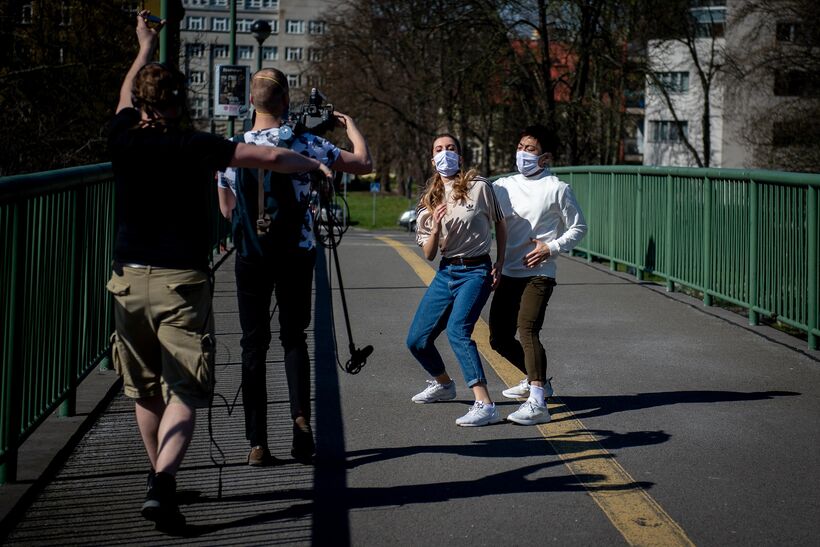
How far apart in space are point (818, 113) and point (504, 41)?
15.5 m

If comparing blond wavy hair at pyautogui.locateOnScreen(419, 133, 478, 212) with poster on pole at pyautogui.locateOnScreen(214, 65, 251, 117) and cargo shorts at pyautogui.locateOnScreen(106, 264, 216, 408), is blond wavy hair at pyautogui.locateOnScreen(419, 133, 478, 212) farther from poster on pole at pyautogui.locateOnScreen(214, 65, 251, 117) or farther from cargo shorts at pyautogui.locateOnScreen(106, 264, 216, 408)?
poster on pole at pyautogui.locateOnScreen(214, 65, 251, 117)

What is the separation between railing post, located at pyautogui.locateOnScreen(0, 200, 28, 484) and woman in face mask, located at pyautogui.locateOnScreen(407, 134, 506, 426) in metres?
2.21

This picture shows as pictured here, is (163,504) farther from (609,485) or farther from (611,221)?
(611,221)

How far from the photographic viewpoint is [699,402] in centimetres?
Answer: 718

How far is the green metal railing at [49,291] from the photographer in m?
5.02

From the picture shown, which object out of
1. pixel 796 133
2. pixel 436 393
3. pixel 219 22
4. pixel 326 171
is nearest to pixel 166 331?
pixel 326 171

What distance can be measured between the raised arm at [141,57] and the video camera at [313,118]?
697 mm

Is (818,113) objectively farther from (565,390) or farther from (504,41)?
(565,390)

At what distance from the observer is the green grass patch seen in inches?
2552

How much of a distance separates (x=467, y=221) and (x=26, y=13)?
63.7ft

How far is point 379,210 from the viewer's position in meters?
75.2

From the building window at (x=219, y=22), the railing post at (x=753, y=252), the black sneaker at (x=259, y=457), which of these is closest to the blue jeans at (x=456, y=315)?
the black sneaker at (x=259, y=457)

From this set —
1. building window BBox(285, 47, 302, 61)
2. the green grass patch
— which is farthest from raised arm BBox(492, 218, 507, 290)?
building window BBox(285, 47, 302, 61)

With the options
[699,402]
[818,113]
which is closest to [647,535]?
[699,402]
